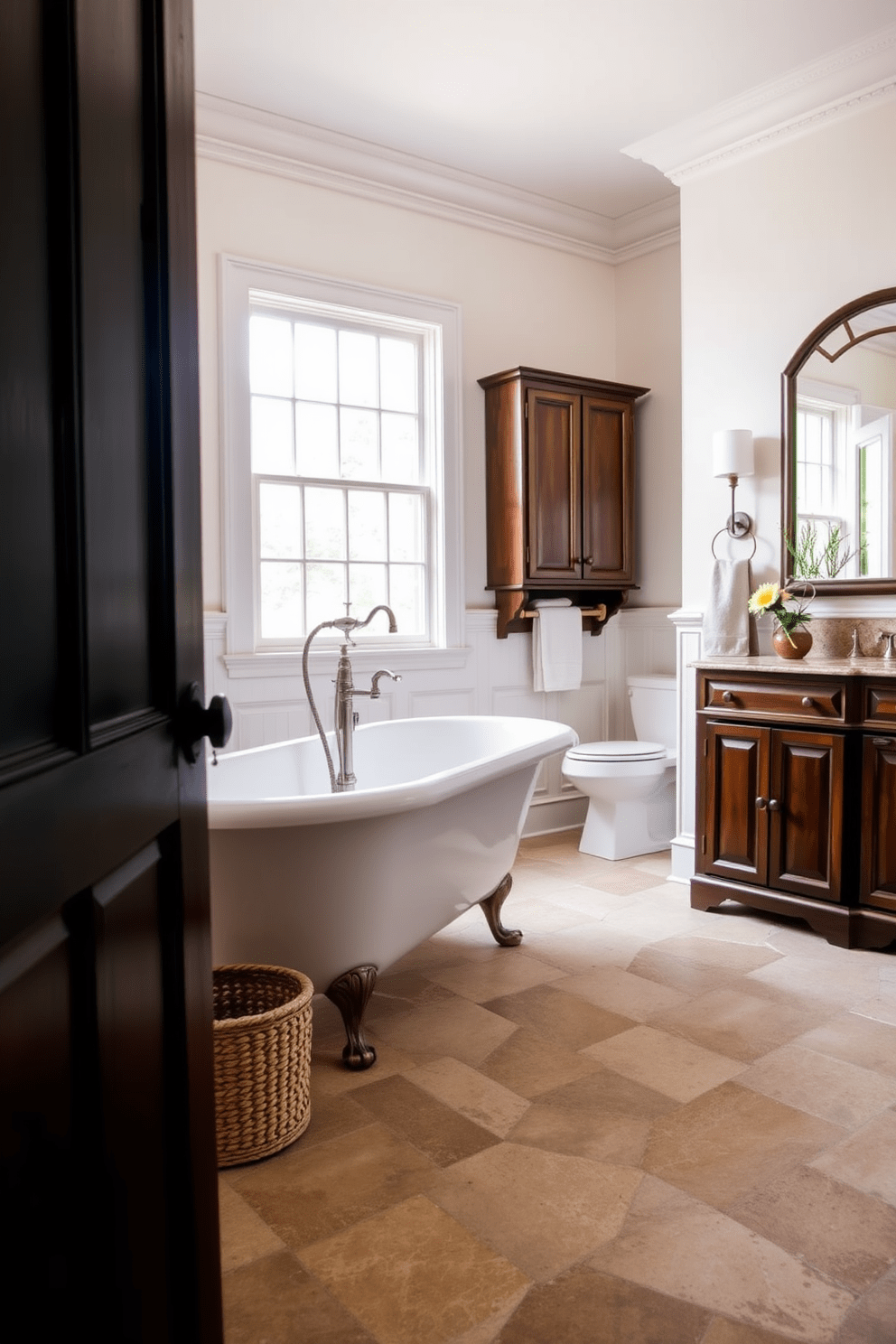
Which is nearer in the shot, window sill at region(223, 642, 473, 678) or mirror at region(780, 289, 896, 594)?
mirror at region(780, 289, 896, 594)

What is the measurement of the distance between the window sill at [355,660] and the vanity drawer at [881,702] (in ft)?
6.22

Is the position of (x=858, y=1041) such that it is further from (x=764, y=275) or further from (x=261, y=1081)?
(x=764, y=275)

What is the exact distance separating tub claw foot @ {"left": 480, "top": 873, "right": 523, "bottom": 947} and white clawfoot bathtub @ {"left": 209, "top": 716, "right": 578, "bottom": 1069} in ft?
1.09

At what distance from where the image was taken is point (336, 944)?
244cm

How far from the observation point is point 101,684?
0.77 metres

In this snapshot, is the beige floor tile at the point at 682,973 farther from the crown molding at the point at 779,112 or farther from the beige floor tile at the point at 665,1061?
the crown molding at the point at 779,112

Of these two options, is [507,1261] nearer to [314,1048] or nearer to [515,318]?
[314,1048]

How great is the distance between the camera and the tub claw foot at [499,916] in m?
3.29

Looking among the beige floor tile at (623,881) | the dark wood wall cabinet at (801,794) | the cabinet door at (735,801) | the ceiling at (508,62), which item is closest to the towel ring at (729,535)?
the dark wood wall cabinet at (801,794)

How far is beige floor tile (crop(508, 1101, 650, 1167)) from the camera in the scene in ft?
6.70

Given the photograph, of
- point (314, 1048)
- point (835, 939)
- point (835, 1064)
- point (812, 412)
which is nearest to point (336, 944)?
point (314, 1048)

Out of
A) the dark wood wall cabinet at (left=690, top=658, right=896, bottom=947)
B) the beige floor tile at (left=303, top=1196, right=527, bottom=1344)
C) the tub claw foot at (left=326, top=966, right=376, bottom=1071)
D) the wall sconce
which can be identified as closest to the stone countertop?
the dark wood wall cabinet at (left=690, top=658, right=896, bottom=947)

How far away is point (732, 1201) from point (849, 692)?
5.97 feet

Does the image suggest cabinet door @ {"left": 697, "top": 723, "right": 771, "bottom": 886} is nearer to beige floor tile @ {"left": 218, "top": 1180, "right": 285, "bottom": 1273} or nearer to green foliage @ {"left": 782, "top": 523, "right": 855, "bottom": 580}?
green foliage @ {"left": 782, "top": 523, "right": 855, "bottom": 580}
